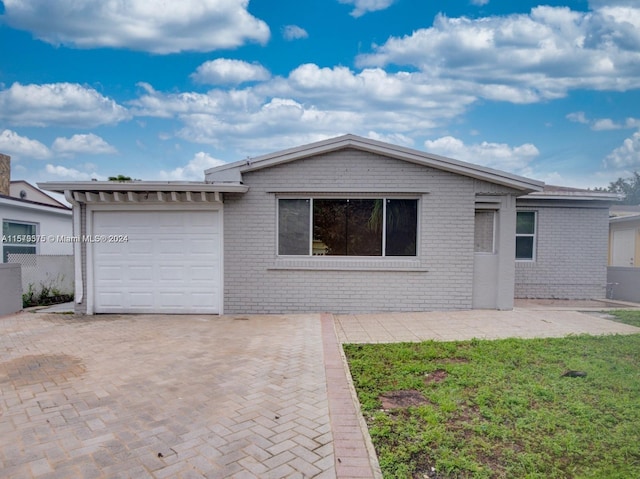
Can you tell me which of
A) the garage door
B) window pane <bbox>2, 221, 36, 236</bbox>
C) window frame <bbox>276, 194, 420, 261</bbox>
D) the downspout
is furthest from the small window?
window pane <bbox>2, 221, 36, 236</bbox>

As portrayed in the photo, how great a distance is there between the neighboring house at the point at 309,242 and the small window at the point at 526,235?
285 centimetres

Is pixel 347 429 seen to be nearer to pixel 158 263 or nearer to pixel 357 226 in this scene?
pixel 357 226

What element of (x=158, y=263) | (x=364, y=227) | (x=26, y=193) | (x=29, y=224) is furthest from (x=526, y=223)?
(x=26, y=193)

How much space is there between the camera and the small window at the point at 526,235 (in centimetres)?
1116

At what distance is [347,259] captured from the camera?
28.4ft

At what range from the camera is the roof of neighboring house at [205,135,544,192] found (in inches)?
326

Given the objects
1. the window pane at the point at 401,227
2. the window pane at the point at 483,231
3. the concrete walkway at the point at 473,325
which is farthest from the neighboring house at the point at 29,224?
the window pane at the point at 483,231

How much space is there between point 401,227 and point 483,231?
207 centimetres

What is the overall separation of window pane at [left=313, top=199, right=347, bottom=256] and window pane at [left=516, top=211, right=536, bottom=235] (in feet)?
19.3

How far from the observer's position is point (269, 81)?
47.9 ft

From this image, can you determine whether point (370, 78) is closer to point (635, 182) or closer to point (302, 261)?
point (302, 261)

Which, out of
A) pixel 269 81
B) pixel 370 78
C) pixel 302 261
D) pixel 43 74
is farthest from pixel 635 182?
pixel 43 74

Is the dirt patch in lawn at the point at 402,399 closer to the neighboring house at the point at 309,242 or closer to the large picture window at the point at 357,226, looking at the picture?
the neighboring house at the point at 309,242

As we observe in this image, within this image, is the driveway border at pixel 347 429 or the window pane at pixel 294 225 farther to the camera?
the window pane at pixel 294 225
